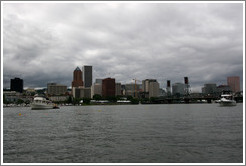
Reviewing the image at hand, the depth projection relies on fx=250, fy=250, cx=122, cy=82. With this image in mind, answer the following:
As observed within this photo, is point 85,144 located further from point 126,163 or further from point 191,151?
point 191,151

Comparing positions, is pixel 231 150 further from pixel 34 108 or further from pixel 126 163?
pixel 34 108

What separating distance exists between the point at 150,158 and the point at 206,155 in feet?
17.9

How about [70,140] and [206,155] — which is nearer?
[206,155]

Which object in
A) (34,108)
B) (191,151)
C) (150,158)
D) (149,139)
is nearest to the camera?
(150,158)

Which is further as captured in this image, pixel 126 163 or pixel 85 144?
pixel 85 144

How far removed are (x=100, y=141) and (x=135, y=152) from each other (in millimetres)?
A: 7600

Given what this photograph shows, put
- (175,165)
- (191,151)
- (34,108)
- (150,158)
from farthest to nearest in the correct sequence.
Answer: (34,108), (191,151), (150,158), (175,165)

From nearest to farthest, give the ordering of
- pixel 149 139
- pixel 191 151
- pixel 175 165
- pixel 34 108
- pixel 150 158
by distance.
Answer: pixel 175 165, pixel 150 158, pixel 191 151, pixel 149 139, pixel 34 108

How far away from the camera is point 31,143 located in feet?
100

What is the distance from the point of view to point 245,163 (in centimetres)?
2139

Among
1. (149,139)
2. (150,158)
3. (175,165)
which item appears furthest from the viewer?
(149,139)

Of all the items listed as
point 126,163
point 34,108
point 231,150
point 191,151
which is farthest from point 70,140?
point 34,108

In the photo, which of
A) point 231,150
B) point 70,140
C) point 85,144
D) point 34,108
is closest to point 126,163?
point 85,144

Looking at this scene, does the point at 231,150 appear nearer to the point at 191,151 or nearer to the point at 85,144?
the point at 191,151
